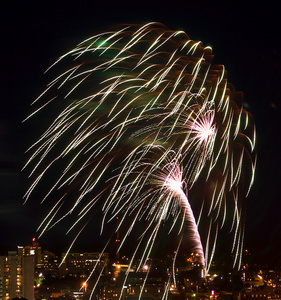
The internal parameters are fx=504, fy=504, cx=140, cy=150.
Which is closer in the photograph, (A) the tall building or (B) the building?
(A) the tall building

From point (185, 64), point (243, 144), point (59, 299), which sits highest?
point (185, 64)

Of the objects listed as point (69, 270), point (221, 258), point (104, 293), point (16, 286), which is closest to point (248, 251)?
point (221, 258)

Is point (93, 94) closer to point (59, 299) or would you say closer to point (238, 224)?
point (238, 224)

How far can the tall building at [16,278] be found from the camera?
880 inches

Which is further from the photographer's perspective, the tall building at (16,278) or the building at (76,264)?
the building at (76,264)

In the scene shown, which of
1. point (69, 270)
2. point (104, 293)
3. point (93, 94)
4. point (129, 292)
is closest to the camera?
point (93, 94)

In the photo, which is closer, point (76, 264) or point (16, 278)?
point (16, 278)

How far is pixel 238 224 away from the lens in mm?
6680

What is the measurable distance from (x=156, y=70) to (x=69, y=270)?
3011cm

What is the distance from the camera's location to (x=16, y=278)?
23172 millimetres

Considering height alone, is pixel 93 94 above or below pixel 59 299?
above

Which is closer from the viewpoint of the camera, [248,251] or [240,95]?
[240,95]

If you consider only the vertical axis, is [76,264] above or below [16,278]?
above

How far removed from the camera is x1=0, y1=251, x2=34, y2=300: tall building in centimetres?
2236
